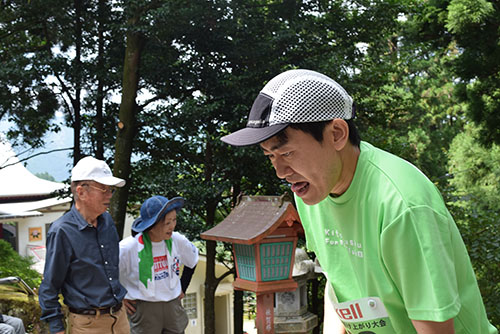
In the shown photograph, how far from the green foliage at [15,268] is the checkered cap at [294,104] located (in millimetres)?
5946

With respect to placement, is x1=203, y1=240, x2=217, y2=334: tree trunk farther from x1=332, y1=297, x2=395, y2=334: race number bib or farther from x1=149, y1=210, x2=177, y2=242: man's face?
x1=332, y1=297, x2=395, y2=334: race number bib

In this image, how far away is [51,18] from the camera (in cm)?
953

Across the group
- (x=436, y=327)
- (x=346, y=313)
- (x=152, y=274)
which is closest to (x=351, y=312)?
(x=346, y=313)

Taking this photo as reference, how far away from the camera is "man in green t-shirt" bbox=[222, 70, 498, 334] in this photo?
1.01 m

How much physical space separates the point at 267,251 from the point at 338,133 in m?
3.58

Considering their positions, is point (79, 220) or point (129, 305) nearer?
point (79, 220)

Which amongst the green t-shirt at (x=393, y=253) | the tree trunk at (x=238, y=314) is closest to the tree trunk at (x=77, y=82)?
the tree trunk at (x=238, y=314)

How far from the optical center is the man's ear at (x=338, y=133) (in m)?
1.16

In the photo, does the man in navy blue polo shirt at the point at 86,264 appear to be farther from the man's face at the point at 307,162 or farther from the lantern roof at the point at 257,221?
the man's face at the point at 307,162

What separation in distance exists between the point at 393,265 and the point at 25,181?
18.2 meters

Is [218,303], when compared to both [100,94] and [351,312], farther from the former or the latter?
[351,312]

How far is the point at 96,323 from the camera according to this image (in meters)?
3.41

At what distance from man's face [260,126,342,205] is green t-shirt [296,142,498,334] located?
6cm

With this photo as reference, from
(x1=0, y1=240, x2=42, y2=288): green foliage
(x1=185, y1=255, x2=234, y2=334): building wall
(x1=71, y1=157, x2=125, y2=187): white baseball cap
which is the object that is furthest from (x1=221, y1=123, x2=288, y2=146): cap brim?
(x1=185, y1=255, x2=234, y2=334): building wall
